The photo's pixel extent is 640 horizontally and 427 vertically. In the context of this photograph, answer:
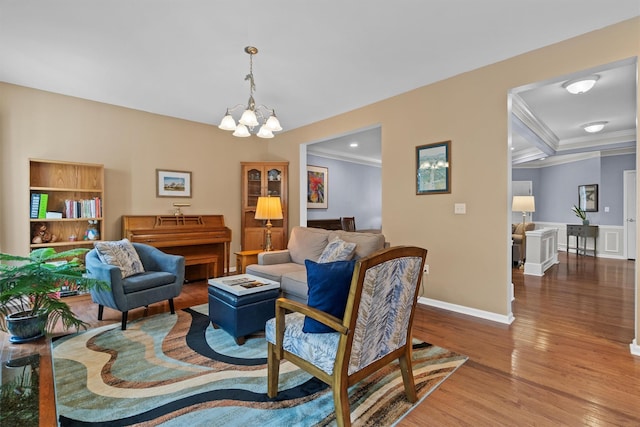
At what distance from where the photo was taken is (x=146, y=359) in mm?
2232

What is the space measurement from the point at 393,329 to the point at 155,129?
184 inches

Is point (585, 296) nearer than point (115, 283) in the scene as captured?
→ No

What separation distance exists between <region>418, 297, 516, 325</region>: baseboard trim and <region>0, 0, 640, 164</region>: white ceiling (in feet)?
8.53

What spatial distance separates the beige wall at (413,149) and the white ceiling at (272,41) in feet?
0.63

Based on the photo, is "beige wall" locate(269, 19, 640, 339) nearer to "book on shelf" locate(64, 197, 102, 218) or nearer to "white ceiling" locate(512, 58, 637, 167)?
"white ceiling" locate(512, 58, 637, 167)

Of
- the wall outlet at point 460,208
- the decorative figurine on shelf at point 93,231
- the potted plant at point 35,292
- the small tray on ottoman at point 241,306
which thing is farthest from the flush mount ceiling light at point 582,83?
the decorative figurine on shelf at point 93,231

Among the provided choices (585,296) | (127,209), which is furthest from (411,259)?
(127,209)

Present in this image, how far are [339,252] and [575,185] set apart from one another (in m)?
7.88

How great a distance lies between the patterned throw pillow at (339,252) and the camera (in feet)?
9.60

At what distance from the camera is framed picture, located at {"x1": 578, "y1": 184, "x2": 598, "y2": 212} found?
7.09 meters

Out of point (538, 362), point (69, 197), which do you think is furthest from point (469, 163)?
point (69, 197)

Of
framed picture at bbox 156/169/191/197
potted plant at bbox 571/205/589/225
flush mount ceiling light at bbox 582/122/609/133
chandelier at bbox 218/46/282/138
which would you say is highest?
flush mount ceiling light at bbox 582/122/609/133

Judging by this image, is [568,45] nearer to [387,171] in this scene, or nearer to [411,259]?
[387,171]

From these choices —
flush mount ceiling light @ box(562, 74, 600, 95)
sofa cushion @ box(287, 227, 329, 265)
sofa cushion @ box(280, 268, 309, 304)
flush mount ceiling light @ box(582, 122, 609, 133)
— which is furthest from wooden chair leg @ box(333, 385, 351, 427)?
flush mount ceiling light @ box(582, 122, 609, 133)
